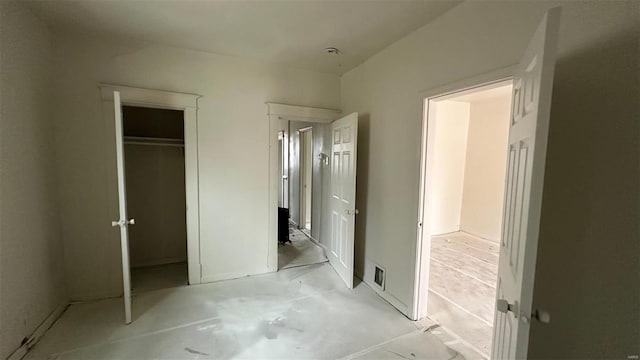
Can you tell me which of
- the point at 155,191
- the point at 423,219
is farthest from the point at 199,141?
the point at 423,219

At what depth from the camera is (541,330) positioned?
1.49 metres

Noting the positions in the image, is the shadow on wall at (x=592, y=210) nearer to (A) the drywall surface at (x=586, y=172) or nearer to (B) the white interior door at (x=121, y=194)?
(A) the drywall surface at (x=586, y=172)

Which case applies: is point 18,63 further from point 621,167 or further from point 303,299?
point 621,167

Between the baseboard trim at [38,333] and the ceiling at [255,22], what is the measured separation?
252cm

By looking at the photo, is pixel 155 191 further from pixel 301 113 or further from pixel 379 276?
pixel 379 276

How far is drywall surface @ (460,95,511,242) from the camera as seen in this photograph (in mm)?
4961

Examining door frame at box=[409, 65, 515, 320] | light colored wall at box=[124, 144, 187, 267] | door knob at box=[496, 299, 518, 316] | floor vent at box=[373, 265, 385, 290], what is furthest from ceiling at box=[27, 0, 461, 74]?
floor vent at box=[373, 265, 385, 290]

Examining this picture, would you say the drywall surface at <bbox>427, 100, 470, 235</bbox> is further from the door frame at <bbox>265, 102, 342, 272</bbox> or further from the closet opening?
the closet opening

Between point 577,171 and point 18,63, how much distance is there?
3.63m

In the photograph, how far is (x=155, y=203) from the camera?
3.70 meters

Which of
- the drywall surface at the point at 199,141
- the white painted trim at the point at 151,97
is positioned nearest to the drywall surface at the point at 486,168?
Answer: the drywall surface at the point at 199,141

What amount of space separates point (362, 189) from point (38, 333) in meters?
3.15

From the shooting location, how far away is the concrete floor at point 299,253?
3.90 metres

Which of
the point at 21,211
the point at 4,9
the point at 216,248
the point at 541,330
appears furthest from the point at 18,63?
the point at 541,330
